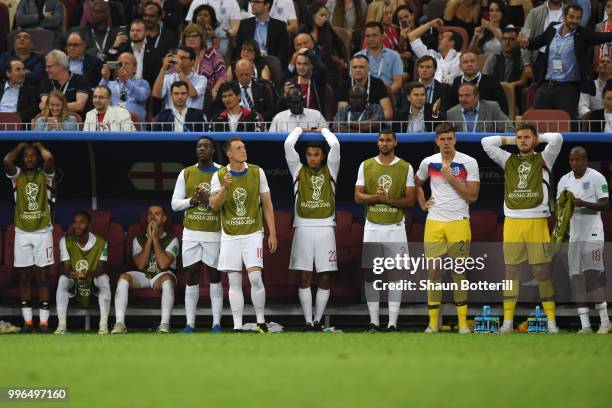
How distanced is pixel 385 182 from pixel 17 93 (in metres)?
5.26

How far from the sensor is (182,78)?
15.5 meters

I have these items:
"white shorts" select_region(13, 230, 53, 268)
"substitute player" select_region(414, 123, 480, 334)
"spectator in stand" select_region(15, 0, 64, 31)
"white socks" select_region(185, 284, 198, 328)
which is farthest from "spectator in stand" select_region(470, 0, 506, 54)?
"white shorts" select_region(13, 230, 53, 268)

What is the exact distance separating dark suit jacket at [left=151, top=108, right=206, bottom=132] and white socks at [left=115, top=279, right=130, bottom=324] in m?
1.83

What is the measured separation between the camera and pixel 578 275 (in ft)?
43.8

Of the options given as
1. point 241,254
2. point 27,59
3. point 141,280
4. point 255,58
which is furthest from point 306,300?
point 27,59

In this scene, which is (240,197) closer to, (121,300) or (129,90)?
(121,300)

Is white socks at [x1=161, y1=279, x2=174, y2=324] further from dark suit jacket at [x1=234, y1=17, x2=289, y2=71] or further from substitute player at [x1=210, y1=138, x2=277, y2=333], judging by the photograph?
dark suit jacket at [x1=234, y1=17, x2=289, y2=71]

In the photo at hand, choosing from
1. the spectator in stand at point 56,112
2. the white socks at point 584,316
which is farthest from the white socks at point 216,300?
the white socks at point 584,316

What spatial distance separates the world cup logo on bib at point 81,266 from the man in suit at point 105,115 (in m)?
1.46

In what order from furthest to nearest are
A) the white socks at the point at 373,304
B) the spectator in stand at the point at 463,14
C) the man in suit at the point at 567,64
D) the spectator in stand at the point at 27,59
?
the spectator in stand at the point at 463,14 < the spectator in stand at the point at 27,59 < the man in suit at the point at 567,64 < the white socks at the point at 373,304

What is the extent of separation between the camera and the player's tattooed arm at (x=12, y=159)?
1391 centimetres

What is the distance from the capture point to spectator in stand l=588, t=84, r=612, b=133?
544 inches

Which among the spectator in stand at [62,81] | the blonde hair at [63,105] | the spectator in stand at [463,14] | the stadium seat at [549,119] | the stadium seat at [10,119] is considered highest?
the spectator in stand at [463,14]

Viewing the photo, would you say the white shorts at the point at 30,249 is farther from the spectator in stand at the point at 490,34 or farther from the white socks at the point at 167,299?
the spectator in stand at the point at 490,34
